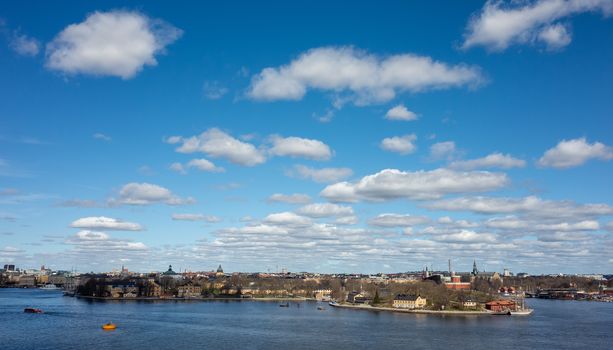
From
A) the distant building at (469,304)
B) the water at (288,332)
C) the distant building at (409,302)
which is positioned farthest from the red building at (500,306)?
the water at (288,332)

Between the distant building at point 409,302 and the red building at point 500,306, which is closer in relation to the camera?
the red building at point 500,306

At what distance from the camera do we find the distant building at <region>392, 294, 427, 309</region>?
9212 centimetres

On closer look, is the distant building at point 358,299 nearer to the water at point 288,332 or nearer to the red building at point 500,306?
the red building at point 500,306

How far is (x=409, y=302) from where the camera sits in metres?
93.2

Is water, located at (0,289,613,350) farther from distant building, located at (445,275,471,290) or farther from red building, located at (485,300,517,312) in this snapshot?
distant building, located at (445,275,471,290)

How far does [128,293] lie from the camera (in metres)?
122

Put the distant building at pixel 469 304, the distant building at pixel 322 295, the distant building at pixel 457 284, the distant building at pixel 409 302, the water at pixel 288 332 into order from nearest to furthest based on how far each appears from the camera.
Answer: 1. the water at pixel 288 332
2. the distant building at pixel 469 304
3. the distant building at pixel 409 302
4. the distant building at pixel 322 295
5. the distant building at pixel 457 284

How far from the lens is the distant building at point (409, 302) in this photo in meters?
92.1

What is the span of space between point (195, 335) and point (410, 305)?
50.0 metres

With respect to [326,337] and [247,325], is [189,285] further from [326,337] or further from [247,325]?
[326,337]

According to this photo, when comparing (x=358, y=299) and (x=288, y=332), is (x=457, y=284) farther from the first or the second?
(x=288, y=332)

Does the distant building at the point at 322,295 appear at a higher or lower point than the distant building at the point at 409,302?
lower

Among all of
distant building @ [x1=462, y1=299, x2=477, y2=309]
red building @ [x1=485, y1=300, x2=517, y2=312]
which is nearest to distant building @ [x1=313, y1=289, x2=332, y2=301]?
distant building @ [x1=462, y1=299, x2=477, y2=309]

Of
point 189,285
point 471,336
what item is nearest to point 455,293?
point 471,336
